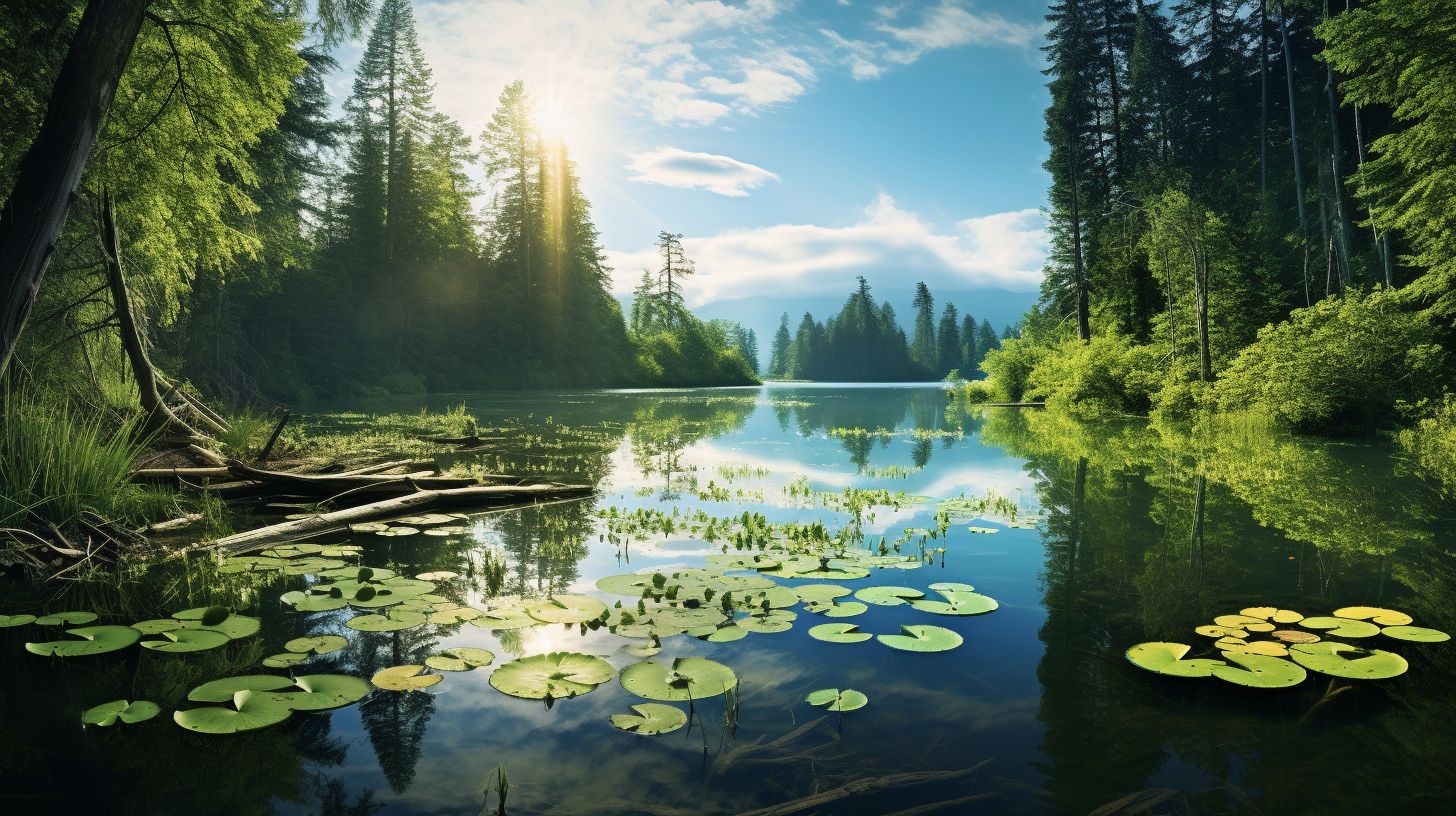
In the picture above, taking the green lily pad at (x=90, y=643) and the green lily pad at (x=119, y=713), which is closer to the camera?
the green lily pad at (x=119, y=713)

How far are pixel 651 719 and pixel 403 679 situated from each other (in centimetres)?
148

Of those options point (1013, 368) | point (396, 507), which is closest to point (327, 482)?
point (396, 507)

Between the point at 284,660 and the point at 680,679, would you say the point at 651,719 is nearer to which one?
the point at 680,679

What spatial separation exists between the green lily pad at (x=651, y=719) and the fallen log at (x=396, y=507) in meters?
5.25

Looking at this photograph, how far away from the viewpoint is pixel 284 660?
4.07 meters

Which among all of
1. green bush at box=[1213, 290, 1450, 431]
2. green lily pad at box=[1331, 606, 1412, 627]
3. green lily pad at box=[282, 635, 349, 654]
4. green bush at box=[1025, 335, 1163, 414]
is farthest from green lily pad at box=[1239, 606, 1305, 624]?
green bush at box=[1025, 335, 1163, 414]

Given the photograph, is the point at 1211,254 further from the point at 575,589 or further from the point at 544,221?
the point at 544,221

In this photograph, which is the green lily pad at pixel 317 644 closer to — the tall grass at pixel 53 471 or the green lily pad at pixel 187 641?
the green lily pad at pixel 187 641

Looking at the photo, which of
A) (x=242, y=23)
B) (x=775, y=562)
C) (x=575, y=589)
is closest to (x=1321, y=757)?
(x=775, y=562)

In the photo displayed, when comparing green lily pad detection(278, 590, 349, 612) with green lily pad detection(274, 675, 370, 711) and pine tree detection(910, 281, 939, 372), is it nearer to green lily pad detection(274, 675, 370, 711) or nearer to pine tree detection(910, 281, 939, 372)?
green lily pad detection(274, 675, 370, 711)

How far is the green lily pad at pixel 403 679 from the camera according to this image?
377 cm

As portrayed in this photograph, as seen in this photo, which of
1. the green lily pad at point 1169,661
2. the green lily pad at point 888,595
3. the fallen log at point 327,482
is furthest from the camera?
the fallen log at point 327,482

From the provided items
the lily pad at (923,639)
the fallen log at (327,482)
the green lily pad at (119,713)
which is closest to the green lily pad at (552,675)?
the green lily pad at (119,713)

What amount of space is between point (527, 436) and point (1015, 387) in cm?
2771
